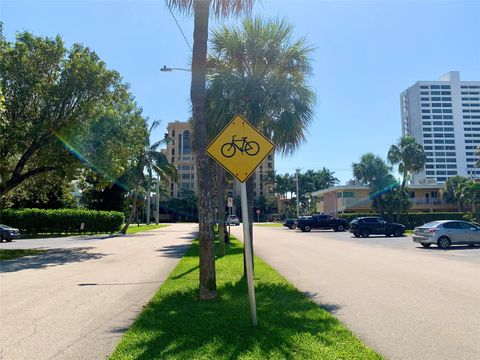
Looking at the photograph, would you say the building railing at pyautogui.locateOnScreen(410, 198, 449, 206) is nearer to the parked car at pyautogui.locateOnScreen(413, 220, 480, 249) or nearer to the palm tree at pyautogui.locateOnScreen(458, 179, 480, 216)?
the palm tree at pyautogui.locateOnScreen(458, 179, 480, 216)

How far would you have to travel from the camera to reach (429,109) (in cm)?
10294

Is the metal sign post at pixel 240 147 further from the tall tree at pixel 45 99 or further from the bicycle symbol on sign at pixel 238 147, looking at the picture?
the tall tree at pixel 45 99

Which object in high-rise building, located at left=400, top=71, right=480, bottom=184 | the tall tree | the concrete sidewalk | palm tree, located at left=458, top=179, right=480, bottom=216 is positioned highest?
high-rise building, located at left=400, top=71, right=480, bottom=184

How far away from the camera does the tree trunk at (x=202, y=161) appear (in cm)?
815

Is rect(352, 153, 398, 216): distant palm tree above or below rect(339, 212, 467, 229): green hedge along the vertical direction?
above

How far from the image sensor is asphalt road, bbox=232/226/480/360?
539 centimetres

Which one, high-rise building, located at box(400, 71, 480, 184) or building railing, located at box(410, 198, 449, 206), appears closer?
building railing, located at box(410, 198, 449, 206)

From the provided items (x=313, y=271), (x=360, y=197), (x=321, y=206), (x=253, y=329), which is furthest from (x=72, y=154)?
(x=321, y=206)

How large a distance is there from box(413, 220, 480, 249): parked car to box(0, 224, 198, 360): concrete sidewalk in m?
13.3

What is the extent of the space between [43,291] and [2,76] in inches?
519

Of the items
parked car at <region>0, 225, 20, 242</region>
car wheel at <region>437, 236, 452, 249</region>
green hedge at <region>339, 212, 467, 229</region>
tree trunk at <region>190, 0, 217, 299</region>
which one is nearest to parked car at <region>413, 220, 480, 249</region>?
car wheel at <region>437, 236, 452, 249</region>

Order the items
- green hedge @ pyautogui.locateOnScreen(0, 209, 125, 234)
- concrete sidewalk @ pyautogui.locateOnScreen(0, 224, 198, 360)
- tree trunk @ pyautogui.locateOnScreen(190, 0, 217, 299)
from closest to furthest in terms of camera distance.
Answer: concrete sidewalk @ pyautogui.locateOnScreen(0, 224, 198, 360) < tree trunk @ pyautogui.locateOnScreen(190, 0, 217, 299) < green hedge @ pyautogui.locateOnScreen(0, 209, 125, 234)

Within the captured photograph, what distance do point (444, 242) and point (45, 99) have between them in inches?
809

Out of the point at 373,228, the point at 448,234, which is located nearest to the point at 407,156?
the point at 373,228
